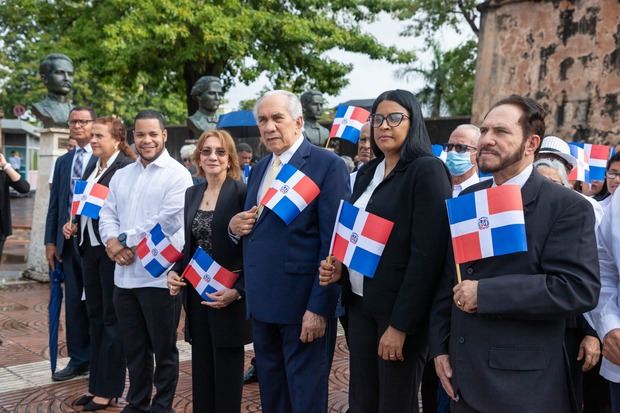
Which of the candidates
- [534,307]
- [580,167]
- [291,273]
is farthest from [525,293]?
[580,167]

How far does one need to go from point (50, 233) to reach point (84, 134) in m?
0.93

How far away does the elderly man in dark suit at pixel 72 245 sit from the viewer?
217 inches

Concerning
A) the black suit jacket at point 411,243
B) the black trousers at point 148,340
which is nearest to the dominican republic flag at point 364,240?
the black suit jacket at point 411,243

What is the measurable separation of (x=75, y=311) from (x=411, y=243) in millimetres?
3668

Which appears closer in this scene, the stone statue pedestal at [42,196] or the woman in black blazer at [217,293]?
the woman in black blazer at [217,293]

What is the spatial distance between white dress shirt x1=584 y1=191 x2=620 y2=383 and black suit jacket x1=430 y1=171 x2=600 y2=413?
0.37 meters

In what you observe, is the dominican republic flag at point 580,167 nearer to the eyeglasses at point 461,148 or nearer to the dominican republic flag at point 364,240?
the eyeglasses at point 461,148

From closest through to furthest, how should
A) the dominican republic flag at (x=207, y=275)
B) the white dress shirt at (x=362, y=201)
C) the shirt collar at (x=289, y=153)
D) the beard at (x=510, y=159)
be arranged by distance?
the beard at (x=510, y=159) < the white dress shirt at (x=362, y=201) < the shirt collar at (x=289, y=153) < the dominican republic flag at (x=207, y=275)

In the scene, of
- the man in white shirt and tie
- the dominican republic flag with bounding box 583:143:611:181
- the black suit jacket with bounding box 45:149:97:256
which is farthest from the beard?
the dominican republic flag with bounding box 583:143:611:181

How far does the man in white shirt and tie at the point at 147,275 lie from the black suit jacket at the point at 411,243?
1.76 m

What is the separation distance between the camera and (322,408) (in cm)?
353

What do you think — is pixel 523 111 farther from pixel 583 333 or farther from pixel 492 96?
pixel 492 96

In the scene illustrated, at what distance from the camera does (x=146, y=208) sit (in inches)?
172

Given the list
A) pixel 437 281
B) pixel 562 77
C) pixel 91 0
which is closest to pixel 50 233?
pixel 437 281
